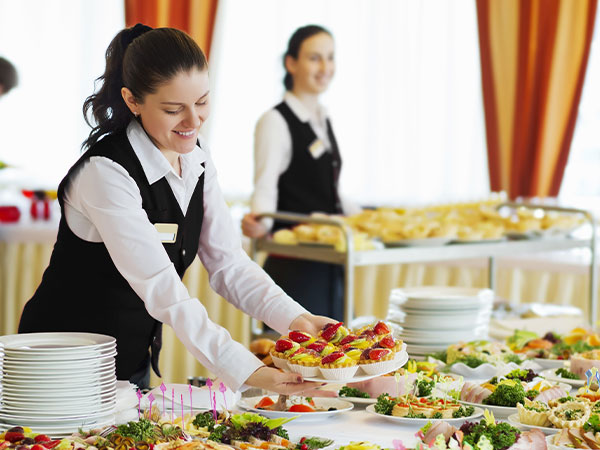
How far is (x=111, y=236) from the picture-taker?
167 centimetres

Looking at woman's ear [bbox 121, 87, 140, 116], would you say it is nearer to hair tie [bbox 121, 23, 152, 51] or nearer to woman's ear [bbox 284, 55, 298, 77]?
hair tie [bbox 121, 23, 152, 51]

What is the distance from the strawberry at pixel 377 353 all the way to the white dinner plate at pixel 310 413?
5.0 inches

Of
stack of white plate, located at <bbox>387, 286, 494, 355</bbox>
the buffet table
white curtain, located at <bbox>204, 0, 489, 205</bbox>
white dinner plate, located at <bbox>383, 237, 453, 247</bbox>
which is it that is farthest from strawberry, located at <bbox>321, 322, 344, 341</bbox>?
white curtain, located at <bbox>204, 0, 489, 205</bbox>

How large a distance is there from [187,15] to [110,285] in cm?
359

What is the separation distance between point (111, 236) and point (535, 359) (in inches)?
40.0

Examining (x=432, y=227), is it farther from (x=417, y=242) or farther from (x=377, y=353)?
(x=377, y=353)

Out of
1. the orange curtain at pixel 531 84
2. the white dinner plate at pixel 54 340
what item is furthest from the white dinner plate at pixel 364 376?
the orange curtain at pixel 531 84

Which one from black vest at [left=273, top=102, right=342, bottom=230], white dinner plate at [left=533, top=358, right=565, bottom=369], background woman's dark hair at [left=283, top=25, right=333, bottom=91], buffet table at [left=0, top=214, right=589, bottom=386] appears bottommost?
buffet table at [left=0, top=214, right=589, bottom=386]

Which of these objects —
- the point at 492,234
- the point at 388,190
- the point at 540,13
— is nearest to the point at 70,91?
the point at 388,190

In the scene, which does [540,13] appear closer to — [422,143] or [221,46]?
[422,143]

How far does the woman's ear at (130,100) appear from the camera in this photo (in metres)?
1.75

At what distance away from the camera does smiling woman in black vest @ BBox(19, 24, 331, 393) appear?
1641mm

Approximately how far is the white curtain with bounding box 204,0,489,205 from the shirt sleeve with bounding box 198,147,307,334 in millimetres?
3005

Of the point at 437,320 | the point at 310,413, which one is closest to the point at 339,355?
the point at 310,413
